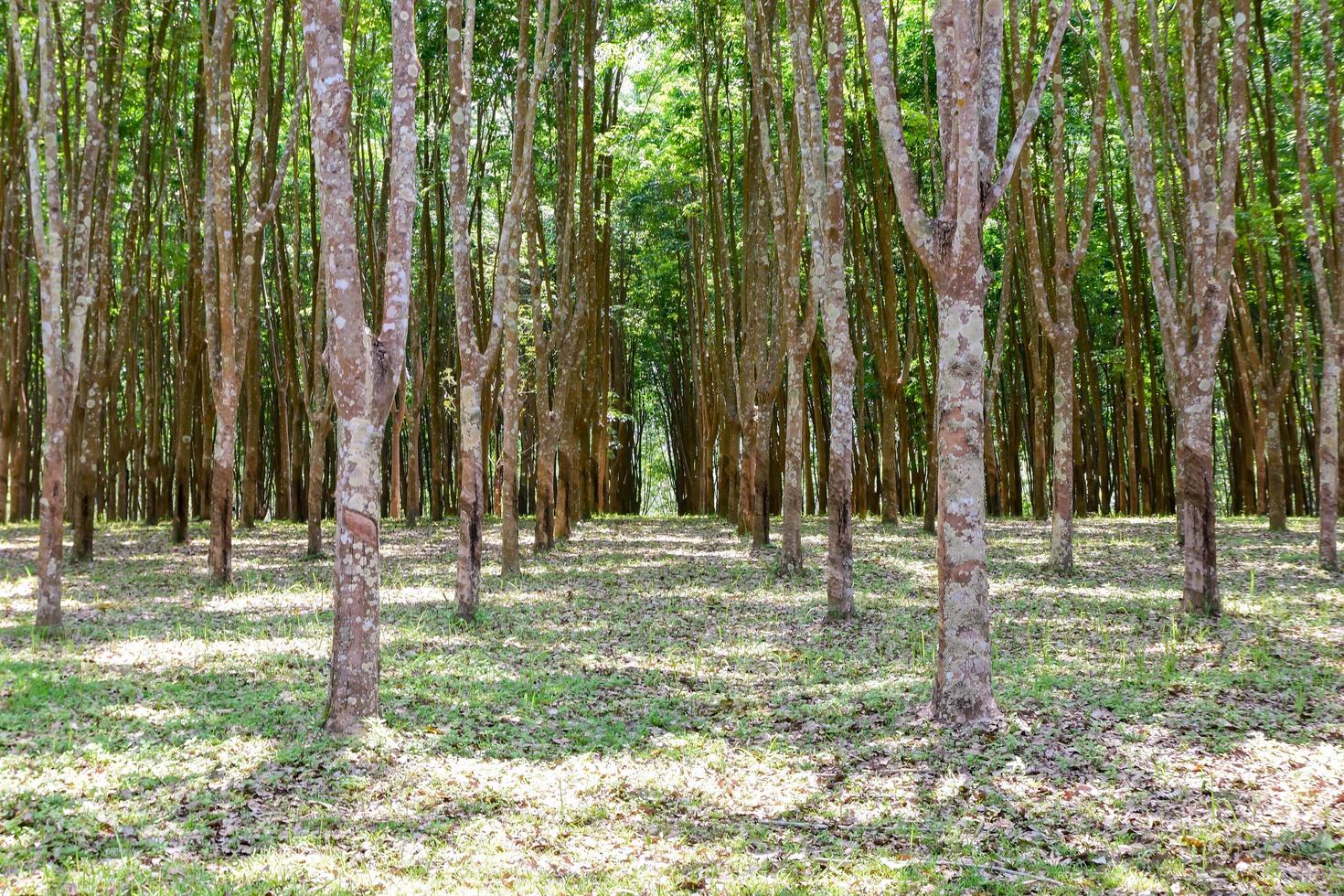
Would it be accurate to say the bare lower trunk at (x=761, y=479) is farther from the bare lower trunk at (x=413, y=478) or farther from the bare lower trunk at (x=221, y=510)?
the bare lower trunk at (x=413, y=478)

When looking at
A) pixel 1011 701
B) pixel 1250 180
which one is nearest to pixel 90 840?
pixel 1011 701

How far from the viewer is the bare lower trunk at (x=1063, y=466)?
36.6ft

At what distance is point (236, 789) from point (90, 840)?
27.0 inches

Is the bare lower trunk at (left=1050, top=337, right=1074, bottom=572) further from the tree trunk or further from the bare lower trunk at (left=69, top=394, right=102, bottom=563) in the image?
the bare lower trunk at (left=69, top=394, right=102, bottom=563)

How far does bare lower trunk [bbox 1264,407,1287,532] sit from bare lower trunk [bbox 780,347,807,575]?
784 centimetres

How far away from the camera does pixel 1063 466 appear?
36.8 feet

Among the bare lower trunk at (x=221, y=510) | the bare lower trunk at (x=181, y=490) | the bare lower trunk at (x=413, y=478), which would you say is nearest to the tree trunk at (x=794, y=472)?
the bare lower trunk at (x=221, y=510)

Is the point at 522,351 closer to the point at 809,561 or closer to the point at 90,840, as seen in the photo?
the point at 809,561

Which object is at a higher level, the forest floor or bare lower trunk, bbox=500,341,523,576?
bare lower trunk, bbox=500,341,523,576

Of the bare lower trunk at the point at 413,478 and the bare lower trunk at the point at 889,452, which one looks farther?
the bare lower trunk at the point at 413,478

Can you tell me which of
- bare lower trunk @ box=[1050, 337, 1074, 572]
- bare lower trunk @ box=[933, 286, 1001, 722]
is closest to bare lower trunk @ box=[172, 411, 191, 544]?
bare lower trunk @ box=[1050, 337, 1074, 572]

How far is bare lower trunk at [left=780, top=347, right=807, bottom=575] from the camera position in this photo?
11.0 m

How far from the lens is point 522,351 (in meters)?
23.7

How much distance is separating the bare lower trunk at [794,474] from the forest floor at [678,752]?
1.62 m
